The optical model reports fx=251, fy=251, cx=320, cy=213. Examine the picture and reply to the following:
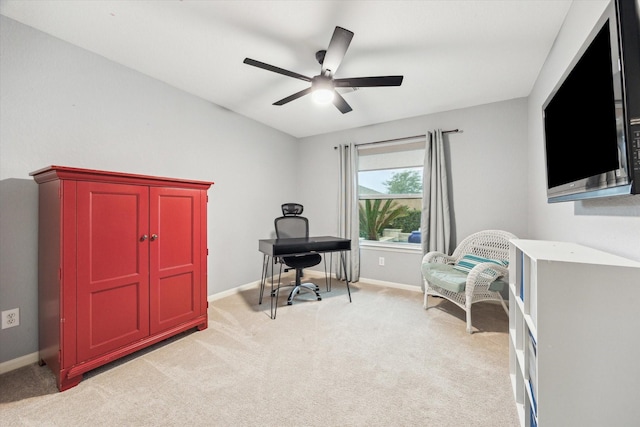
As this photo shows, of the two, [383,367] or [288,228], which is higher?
[288,228]

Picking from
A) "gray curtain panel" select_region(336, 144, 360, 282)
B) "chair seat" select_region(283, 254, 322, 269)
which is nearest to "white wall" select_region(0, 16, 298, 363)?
"chair seat" select_region(283, 254, 322, 269)

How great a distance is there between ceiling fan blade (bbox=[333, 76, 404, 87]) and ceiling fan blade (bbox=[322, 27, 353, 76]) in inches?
5.1

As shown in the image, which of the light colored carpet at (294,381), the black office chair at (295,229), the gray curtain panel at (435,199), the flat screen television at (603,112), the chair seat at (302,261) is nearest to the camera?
the flat screen television at (603,112)

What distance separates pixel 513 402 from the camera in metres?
1.45

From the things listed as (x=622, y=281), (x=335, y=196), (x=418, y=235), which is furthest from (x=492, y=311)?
(x=335, y=196)

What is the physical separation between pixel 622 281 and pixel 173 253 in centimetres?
263

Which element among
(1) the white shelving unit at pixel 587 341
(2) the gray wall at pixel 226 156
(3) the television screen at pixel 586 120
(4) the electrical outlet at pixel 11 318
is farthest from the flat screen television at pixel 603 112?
(4) the electrical outlet at pixel 11 318

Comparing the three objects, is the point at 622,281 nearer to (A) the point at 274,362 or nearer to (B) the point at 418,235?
(A) the point at 274,362

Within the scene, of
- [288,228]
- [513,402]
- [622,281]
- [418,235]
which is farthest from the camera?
[418,235]

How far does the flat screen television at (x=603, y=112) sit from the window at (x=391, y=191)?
2174 mm

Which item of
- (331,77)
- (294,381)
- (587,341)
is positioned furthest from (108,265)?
(587,341)

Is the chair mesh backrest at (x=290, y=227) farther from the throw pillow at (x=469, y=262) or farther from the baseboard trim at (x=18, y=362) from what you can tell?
the baseboard trim at (x=18, y=362)

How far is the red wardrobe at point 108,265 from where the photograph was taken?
5.21ft

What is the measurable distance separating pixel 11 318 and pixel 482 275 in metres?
3.74
